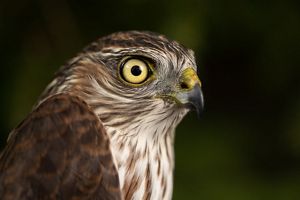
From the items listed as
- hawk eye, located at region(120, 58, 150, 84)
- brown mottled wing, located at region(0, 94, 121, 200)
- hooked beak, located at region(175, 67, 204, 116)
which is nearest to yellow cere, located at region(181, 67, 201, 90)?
hooked beak, located at region(175, 67, 204, 116)

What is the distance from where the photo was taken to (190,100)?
11.9ft

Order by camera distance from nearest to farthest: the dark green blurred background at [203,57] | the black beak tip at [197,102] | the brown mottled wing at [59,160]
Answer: the brown mottled wing at [59,160], the black beak tip at [197,102], the dark green blurred background at [203,57]

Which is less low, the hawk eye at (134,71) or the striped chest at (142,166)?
the hawk eye at (134,71)

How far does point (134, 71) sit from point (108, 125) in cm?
27

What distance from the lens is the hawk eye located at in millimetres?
3648

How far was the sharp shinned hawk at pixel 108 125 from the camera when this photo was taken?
336 cm

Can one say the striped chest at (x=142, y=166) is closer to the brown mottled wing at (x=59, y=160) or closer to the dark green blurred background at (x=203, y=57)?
the brown mottled wing at (x=59, y=160)

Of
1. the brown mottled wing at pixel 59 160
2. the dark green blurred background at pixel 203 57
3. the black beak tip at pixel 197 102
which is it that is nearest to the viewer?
the brown mottled wing at pixel 59 160

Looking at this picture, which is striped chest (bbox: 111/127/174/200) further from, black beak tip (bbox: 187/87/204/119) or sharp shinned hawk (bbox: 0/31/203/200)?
black beak tip (bbox: 187/87/204/119)

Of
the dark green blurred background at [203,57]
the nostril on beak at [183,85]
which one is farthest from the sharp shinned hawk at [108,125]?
the dark green blurred background at [203,57]

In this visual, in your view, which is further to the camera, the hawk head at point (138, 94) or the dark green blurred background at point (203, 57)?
the dark green blurred background at point (203, 57)

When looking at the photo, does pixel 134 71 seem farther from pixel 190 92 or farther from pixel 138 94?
pixel 190 92

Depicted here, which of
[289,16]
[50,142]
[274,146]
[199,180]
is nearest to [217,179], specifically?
[199,180]

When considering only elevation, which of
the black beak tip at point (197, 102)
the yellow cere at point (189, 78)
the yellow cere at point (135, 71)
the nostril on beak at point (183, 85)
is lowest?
the black beak tip at point (197, 102)
